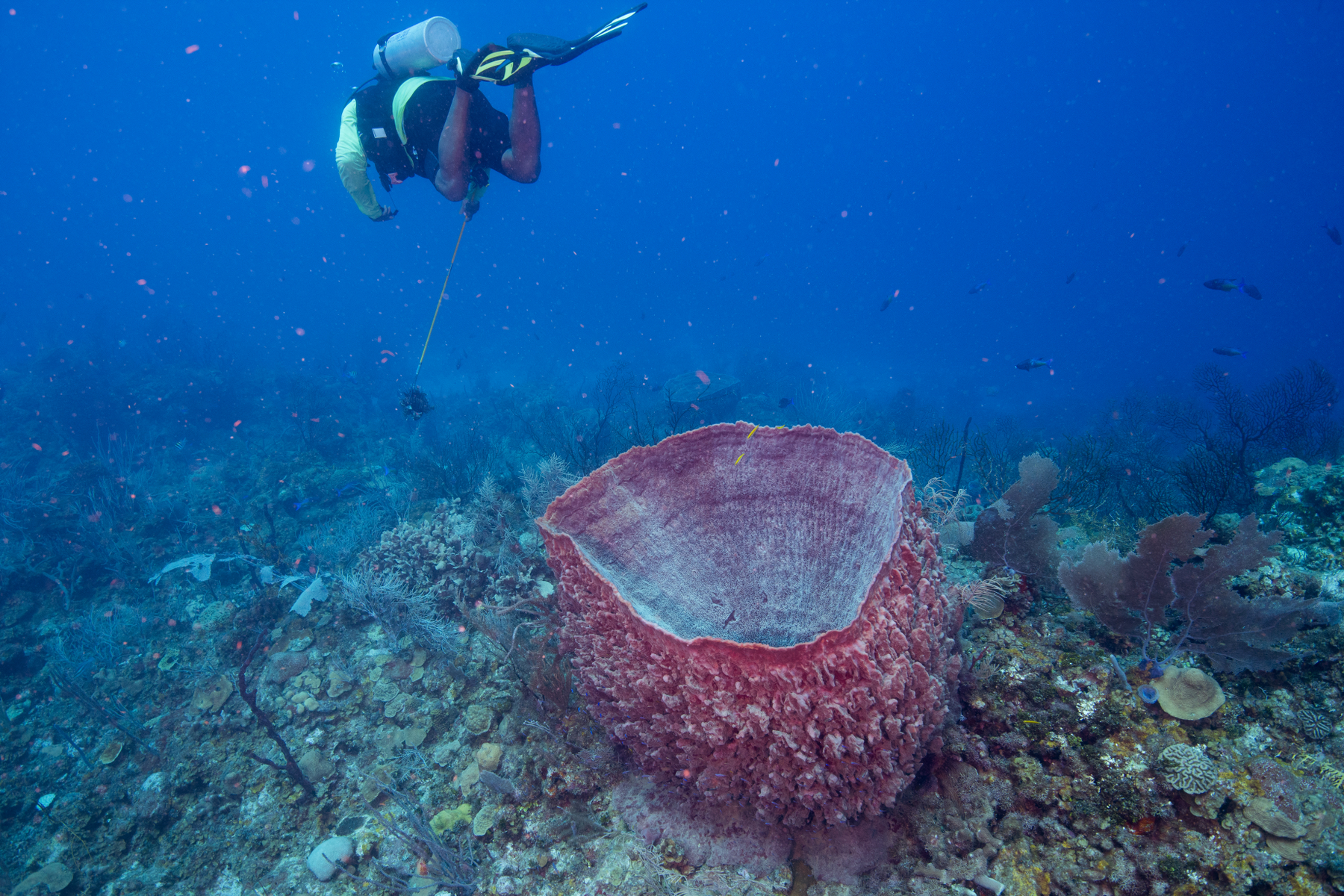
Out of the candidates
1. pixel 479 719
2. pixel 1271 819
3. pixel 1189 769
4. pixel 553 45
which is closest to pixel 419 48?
pixel 553 45

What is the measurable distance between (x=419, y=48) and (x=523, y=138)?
1.28m

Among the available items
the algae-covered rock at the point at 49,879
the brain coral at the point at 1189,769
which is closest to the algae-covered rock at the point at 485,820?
the algae-covered rock at the point at 49,879

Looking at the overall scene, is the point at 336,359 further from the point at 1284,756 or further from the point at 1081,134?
the point at 1081,134

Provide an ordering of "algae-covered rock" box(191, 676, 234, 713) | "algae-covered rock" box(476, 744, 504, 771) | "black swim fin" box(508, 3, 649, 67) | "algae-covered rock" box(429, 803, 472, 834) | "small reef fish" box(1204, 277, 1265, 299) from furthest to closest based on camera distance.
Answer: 1. "small reef fish" box(1204, 277, 1265, 299)
2. "black swim fin" box(508, 3, 649, 67)
3. "algae-covered rock" box(191, 676, 234, 713)
4. "algae-covered rock" box(476, 744, 504, 771)
5. "algae-covered rock" box(429, 803, 472, 834)

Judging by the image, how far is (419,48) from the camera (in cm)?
508

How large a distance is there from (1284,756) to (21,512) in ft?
51.7

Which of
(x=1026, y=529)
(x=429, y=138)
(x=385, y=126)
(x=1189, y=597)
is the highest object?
(x=385, y=126)

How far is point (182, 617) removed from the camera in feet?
19.5

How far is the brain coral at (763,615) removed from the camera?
2.01 metres

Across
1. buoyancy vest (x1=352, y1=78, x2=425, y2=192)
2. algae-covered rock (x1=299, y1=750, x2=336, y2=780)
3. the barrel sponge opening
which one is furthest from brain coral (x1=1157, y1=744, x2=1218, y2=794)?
buoyancy vest (x1=352, y1=78, x2=425, y2=192)

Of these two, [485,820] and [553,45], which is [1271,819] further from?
[553,45]

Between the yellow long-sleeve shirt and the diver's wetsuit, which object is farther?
the yellow long-sleeve shirt

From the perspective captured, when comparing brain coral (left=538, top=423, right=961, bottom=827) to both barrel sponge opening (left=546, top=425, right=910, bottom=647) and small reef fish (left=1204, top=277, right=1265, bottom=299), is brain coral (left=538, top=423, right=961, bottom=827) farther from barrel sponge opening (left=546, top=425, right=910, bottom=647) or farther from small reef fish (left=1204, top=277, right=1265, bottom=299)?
small reef fish (left=1204, top=277, right=1265, bottom=299)

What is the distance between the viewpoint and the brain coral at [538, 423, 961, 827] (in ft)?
6.60
